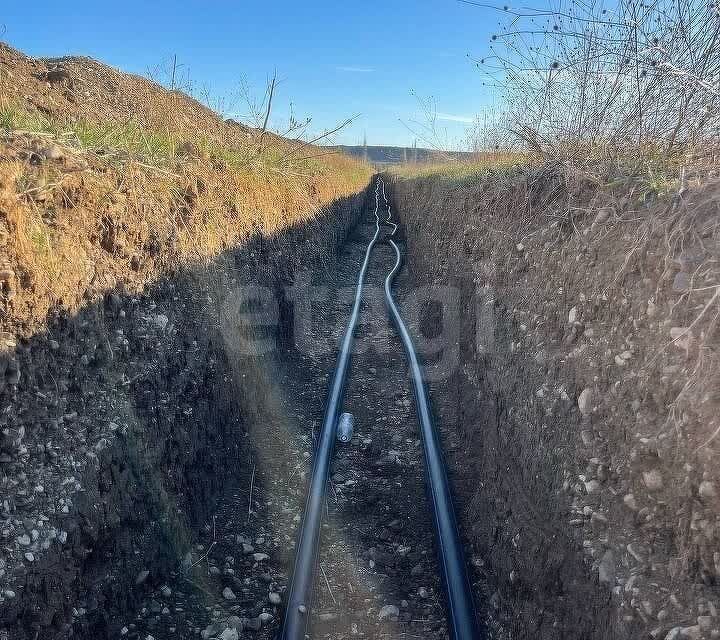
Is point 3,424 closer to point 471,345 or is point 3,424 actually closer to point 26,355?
point 26,355

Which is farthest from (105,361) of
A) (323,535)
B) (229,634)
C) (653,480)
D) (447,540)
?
(653,480)

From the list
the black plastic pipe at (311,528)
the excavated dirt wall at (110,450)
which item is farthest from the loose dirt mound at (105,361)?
the black plastic pipe at (311,528)

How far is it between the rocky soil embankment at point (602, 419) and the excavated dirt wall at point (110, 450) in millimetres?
1703

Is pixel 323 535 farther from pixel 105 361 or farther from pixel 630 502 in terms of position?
pixel 630 502

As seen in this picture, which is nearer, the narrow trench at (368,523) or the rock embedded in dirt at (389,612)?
the narrow trench at (368,523)

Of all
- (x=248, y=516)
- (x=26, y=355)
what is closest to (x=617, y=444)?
(x=248, y=516)

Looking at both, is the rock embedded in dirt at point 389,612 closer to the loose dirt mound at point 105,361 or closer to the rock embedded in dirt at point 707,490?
the loose dirt mound at point 105,361

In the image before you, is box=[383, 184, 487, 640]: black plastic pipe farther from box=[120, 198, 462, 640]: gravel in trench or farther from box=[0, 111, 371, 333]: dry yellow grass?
box=[0, 111, 371, 333]: dry yellow grass

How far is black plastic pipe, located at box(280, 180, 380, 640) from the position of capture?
264cm

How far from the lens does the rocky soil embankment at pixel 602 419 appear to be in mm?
1827

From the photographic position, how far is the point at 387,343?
6.19m

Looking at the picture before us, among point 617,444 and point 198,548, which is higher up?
point 617,444

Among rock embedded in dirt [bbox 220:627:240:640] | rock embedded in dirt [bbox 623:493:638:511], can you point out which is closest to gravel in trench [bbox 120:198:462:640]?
rock embedded in dirt [bbox 220:627:240:640]

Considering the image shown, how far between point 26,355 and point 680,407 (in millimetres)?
2555
